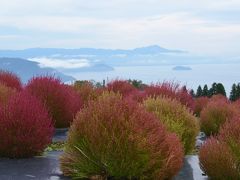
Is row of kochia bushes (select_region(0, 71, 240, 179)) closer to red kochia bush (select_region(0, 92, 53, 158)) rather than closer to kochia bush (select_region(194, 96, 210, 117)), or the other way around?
red kochia bush (select_region(0, 92, 53, 158))

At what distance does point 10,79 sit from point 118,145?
10657 millimetres

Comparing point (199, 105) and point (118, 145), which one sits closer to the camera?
point (118, 145)

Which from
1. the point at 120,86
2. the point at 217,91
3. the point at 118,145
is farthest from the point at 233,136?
the point at 217,91

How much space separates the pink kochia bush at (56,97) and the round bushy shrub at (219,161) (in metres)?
6.13

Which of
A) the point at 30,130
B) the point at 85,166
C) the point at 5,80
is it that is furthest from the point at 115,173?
the point at 5,80

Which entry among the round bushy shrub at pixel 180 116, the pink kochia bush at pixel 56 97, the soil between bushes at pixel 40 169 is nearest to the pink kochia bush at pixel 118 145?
the soil between bushes at pixel 40 169

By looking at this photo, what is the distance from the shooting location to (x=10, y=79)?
17.6 m

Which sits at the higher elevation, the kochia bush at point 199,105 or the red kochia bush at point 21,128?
the red kochia bush at point 21,128

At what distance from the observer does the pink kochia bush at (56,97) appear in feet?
46.7

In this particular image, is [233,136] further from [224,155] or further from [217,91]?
[217,91]

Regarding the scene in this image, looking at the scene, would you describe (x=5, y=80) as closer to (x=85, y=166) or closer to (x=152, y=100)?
(x=152, y=100)

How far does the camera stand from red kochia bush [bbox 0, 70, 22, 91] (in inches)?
669

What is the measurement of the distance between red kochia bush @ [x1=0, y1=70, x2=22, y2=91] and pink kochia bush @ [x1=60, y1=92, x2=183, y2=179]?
8.88 meters

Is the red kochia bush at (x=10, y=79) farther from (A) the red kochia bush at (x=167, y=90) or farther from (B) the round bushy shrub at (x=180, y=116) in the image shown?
(B) the round bushy shrub at (x=180, y=116)
